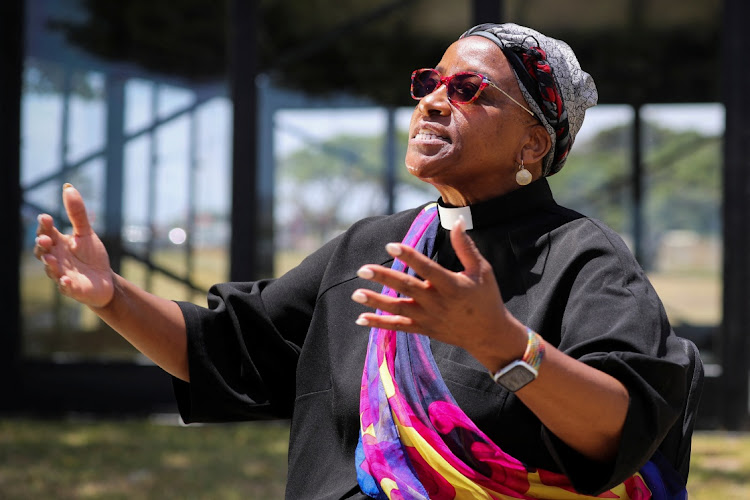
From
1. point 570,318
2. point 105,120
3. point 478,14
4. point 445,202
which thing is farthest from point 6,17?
point 570,318

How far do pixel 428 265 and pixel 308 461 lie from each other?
768 millimetres

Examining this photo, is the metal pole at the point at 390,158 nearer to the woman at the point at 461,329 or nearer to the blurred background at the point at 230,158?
the blurred background at the point at 230,158

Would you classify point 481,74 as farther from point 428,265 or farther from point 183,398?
point 183,398

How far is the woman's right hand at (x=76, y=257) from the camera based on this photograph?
1.57 m

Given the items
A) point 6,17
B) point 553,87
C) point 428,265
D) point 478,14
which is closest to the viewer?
point 428,265

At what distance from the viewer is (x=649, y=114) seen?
22.9 ft

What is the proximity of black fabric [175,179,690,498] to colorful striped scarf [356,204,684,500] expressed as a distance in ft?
0.10

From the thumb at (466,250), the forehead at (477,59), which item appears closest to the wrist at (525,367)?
the thumb at (466,250)

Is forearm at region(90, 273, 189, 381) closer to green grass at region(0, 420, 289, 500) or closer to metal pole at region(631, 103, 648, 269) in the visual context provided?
green grass at region(0, 420, 289, 500)

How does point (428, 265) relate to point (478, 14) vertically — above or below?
below

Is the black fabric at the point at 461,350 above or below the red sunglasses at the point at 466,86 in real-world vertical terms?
below

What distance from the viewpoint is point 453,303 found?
3.95 ft

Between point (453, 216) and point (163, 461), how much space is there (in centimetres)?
347

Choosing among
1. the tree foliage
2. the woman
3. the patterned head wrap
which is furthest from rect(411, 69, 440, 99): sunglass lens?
the tree foliage
